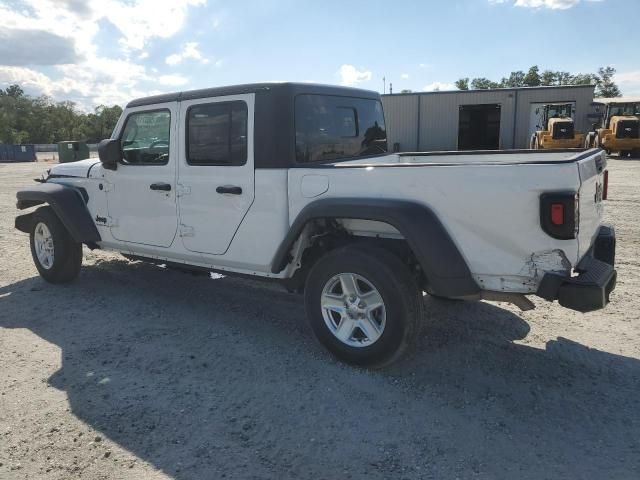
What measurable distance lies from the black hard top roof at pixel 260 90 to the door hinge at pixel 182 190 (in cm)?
74

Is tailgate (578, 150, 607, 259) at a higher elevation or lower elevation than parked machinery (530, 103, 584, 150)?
lower

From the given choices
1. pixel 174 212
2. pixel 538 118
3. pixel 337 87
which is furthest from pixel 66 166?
pixel 538 118

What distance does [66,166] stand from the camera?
5.77 meters

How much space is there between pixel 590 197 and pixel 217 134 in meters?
2.78

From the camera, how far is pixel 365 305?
3578 millimetres

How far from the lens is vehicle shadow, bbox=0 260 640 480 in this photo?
2680mm

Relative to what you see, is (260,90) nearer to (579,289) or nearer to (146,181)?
(146,181)

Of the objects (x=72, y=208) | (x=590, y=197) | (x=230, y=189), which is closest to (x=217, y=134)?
(x=230, y=189)

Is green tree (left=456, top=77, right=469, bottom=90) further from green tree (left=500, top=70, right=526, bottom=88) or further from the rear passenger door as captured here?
the rear passenger door

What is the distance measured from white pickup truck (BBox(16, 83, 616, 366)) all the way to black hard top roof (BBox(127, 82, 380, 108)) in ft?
0.05

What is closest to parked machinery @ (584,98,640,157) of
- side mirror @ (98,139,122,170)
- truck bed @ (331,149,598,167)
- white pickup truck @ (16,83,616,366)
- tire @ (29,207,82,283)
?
truck bed @ (331,149,598,167)

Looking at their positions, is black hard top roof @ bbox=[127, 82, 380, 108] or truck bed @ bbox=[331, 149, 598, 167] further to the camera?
truck bed @ bbox=[331, 149, 598, 167]

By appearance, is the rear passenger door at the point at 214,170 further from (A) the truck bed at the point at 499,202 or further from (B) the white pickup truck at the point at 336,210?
(A) the truck bed at the point at 499,202

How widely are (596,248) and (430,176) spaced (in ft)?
4.64
